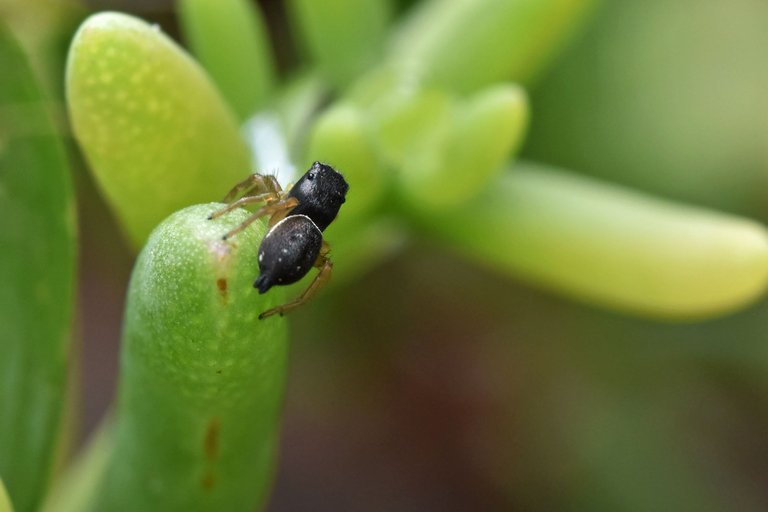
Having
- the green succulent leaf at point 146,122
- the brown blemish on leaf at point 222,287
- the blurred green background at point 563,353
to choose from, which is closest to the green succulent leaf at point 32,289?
the green succulent leaf at point 146,122

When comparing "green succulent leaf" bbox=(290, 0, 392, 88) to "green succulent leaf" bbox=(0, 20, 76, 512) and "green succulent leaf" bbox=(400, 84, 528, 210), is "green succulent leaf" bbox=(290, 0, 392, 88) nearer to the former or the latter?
"green succulent leaf" bbox=(400, 84, 528, 210)

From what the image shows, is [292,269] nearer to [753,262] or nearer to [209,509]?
[209,509]

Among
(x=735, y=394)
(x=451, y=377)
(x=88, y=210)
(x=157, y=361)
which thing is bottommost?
(x=735, y=394)

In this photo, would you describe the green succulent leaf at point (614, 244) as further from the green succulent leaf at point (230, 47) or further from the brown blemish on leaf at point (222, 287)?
the brown blemish on leaf at point (222, 287)

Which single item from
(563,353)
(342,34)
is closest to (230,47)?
(342,34)

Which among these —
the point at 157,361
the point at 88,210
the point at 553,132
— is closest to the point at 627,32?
the point at 553,132

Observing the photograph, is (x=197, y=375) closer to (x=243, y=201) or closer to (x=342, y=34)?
(x=243, y=201)
